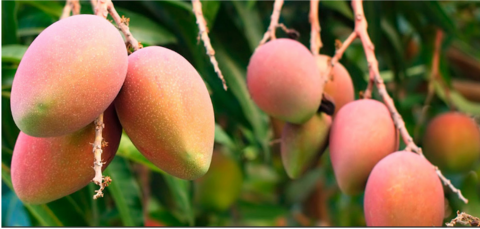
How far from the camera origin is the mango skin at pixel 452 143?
1.01 m

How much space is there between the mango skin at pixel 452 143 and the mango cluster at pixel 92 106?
0.70 meters

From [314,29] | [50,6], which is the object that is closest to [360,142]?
[314,29]

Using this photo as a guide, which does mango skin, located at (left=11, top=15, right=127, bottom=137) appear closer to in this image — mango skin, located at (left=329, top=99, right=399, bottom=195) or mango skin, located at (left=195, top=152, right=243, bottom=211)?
mango skin, located at (left=329, top=99, right=399, bottom=195)

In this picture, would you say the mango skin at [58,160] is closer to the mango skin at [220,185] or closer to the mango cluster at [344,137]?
the mango cluster at [344,137]

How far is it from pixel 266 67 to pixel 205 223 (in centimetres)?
84

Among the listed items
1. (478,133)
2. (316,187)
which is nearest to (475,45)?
(478,133)

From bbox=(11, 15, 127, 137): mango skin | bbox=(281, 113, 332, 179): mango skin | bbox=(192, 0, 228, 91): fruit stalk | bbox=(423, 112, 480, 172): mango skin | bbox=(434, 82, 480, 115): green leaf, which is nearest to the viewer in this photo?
bbox=(11, 15, 127, 137): mango skin

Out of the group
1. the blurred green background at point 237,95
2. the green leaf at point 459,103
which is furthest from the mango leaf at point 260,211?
the green leaf at point 459,103

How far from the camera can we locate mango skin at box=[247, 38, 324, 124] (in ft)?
1.95

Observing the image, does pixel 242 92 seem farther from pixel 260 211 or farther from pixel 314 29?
pixel 260 211

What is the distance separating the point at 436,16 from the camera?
39.4 inches

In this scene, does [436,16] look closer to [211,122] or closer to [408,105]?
[408,105]

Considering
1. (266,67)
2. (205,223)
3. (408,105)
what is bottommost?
(205,223)

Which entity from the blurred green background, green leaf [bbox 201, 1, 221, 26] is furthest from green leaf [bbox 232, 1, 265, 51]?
green leaf [bbox 201, 1, 221, 26]
